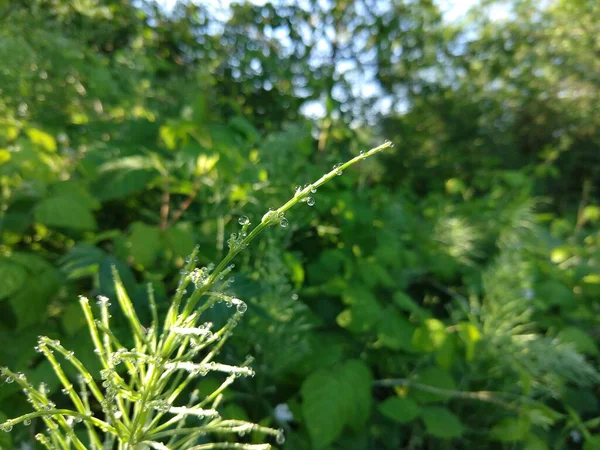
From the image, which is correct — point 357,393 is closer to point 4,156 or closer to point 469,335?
point 469,335

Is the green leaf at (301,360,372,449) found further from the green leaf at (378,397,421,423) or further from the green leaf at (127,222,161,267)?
the green leaf at (127,222,161,267)

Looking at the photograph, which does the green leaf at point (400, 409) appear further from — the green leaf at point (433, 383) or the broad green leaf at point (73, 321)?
the broad green leaf at point (73, 321)

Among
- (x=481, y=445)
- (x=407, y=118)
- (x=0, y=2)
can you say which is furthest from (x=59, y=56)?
(x=407, y=118)

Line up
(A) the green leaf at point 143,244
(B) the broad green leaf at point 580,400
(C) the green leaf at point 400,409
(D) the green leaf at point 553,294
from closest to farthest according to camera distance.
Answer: (A) the green leaf at point 143,244
(C) the green leaf at point 400,409
(B) the broad green leaf at point 580,400
(D) the green leaf at point 553,294

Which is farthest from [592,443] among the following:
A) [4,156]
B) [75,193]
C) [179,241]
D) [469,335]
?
[4,156]

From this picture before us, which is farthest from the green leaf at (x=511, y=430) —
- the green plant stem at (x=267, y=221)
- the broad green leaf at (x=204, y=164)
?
the green plant stem at (x=267, y=221)

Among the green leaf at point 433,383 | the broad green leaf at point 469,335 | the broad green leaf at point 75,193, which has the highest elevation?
the broad green leaf at point 75,193

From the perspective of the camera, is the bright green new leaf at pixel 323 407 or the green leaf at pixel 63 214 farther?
the green leaf at pixel 63 214
